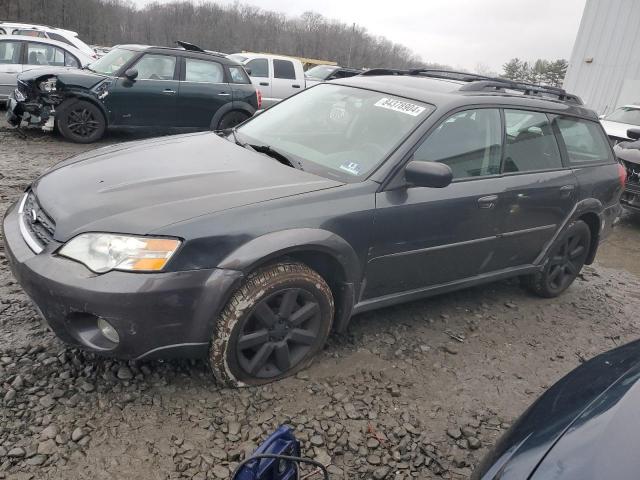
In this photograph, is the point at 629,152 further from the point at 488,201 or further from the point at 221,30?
the point at 221,30

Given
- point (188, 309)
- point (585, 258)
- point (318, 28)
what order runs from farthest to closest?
point (318, 28), point (585, 258), point (188, 309)

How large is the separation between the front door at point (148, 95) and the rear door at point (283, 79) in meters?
4.96

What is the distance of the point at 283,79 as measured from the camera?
13.0 m

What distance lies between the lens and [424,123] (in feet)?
9.49

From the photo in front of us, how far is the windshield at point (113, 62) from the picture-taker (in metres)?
7.93

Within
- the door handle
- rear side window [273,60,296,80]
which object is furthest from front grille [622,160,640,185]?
rear side window [273,60,296,80]

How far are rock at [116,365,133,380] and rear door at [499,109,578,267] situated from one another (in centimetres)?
250

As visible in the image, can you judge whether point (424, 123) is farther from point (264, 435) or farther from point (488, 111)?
point (264, 435)

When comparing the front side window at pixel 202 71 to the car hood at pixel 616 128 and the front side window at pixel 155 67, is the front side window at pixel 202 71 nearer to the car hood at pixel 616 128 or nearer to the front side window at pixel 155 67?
the front side window at pixel 155 67

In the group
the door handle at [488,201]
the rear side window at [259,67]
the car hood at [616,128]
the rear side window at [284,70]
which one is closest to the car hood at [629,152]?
the car hood at [616,128]

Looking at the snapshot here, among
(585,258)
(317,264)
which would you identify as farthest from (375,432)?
(585,258)

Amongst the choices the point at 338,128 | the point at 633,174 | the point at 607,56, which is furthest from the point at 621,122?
the point at 338,128

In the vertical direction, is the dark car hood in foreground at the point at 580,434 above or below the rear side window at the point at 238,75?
below

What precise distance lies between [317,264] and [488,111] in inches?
62.8
